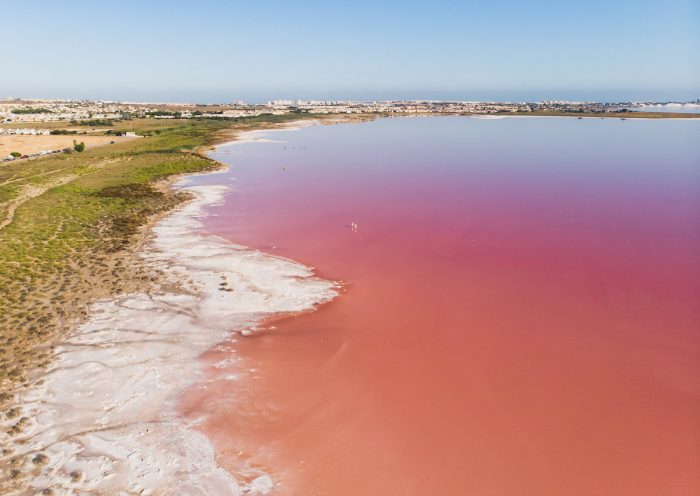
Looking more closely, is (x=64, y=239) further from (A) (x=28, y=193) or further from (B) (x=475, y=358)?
(B) (x=475, y=358)

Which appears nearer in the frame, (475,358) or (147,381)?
(147,381)

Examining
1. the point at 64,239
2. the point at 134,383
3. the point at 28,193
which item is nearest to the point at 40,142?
the point at 28,193

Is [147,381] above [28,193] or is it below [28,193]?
below

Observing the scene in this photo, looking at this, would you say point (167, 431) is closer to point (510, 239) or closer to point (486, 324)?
point (486, 324)

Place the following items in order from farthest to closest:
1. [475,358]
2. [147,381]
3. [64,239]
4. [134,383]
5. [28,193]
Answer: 1. [28,193]
2. [64,239]
3. [475,358]
4. [147,381]
5. [134,383]

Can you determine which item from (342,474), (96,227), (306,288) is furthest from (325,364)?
(96,227)

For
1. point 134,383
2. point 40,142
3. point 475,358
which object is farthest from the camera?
point 40,142

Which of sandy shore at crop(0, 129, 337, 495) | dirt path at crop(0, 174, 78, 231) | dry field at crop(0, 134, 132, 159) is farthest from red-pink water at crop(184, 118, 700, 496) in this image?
dry field at crop(0, 134, 132, 159)

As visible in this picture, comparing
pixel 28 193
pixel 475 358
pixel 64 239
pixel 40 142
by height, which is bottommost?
pixel 475 358

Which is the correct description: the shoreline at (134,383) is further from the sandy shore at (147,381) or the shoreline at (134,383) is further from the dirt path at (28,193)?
the dirt path at (28,193)
